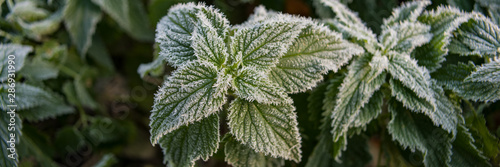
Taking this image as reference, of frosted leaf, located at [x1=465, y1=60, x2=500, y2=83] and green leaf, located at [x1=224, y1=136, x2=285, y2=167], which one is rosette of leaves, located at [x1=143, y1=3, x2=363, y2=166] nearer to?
green leaf, located at [x1=224, y1=136, x2=285, y2=167]

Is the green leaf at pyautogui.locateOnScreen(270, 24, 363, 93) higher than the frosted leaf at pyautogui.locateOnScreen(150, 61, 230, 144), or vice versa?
the green leaf at pyautogui.locateOnScreen(270, 24, 363, 93)

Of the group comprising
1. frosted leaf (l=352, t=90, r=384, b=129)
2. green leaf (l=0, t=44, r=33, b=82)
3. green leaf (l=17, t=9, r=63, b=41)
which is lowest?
frosted leaf (l=352, t=90, r=384, b=129)

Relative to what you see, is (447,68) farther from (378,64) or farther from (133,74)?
(133,74)

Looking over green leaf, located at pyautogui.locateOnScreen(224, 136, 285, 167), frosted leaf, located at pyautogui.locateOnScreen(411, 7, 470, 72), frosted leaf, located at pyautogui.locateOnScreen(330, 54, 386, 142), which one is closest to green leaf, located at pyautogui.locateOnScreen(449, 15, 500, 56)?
frosted leaf, located at pyautogui.locateOnScreen(411, 7, 470, 72)

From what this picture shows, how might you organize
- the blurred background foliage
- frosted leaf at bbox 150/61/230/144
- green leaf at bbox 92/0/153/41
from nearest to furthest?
frosted leaf at bbox 150/61/230/144
the blurred background foliage
green leaf at bbox 92/0/153/41

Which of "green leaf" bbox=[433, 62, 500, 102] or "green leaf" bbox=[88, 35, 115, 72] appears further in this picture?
"green leaf" bbox=[88, 35, 115, 72]

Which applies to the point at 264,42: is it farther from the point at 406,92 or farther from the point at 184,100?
the point at 406,92

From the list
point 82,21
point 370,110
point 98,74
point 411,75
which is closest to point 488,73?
point 411,75

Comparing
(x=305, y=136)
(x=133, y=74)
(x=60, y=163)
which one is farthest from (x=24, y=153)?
(x=305, y=136)
